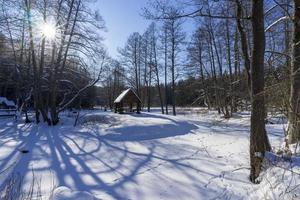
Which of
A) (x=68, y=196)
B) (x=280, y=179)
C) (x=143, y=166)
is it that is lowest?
(x=143, y=166)

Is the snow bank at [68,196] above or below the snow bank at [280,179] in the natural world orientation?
below

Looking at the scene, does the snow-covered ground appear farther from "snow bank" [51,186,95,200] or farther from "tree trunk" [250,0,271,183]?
"tree trunk" [250,0,271,183]

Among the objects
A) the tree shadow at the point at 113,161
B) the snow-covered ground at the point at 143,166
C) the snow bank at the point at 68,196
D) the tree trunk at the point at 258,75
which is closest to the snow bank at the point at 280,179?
the snow-covered ground at the point at 143,166

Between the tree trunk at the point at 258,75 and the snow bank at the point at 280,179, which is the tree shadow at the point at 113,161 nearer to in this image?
the snow bank at the point at 280,179

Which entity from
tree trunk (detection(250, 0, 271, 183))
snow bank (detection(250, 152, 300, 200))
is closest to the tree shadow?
snow bank (detection(250, 152, 300, 200))

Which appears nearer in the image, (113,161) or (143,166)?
(143,166)

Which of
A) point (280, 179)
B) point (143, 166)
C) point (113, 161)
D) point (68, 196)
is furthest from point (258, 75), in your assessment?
point (113, 161)

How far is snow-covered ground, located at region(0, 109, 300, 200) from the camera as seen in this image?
5223 mm

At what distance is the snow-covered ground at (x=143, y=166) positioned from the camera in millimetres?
5223

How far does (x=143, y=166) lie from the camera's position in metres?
8.14

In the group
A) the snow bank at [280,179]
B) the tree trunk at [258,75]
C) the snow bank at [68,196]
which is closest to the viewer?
the snow bank at [280,179]

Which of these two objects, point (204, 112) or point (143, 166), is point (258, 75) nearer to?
point (143, 166)

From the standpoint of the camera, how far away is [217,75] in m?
29.7

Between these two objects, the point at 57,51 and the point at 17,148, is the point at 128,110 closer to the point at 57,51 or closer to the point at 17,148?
the point at 57,51
